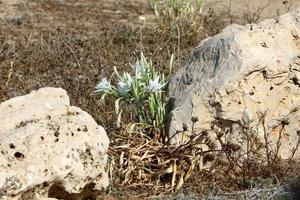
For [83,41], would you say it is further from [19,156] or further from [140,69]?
[19,156]

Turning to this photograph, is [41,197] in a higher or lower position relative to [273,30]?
lower

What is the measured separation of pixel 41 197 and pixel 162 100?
164 centimetres

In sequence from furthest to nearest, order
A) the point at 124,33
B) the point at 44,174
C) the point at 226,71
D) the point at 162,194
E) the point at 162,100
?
the point at 124,33, the point at 162,100, the point at 226,71, the point at 162,194, the point at 44,174

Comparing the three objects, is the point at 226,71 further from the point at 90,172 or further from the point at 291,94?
the point at 90,172

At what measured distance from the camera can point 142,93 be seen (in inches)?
201

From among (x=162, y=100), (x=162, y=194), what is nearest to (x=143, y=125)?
(x=162, y=100)

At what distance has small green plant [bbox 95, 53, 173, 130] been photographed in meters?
5.05

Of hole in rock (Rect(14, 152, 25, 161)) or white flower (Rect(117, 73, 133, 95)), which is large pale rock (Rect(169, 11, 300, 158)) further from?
hole in rock (Rect(14, 152, 25, 161))

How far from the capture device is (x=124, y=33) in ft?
29.2

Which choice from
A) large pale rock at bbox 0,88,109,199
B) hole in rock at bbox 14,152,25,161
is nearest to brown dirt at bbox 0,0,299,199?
large pale rock at bbox 0,88,109,199

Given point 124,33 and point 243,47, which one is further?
point 124,33

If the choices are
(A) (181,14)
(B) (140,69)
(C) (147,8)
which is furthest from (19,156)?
(C) (147,8)

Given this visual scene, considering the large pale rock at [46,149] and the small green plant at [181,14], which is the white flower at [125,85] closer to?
the large pale rock at [46,149]

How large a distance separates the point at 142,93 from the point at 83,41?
355 centimetres
